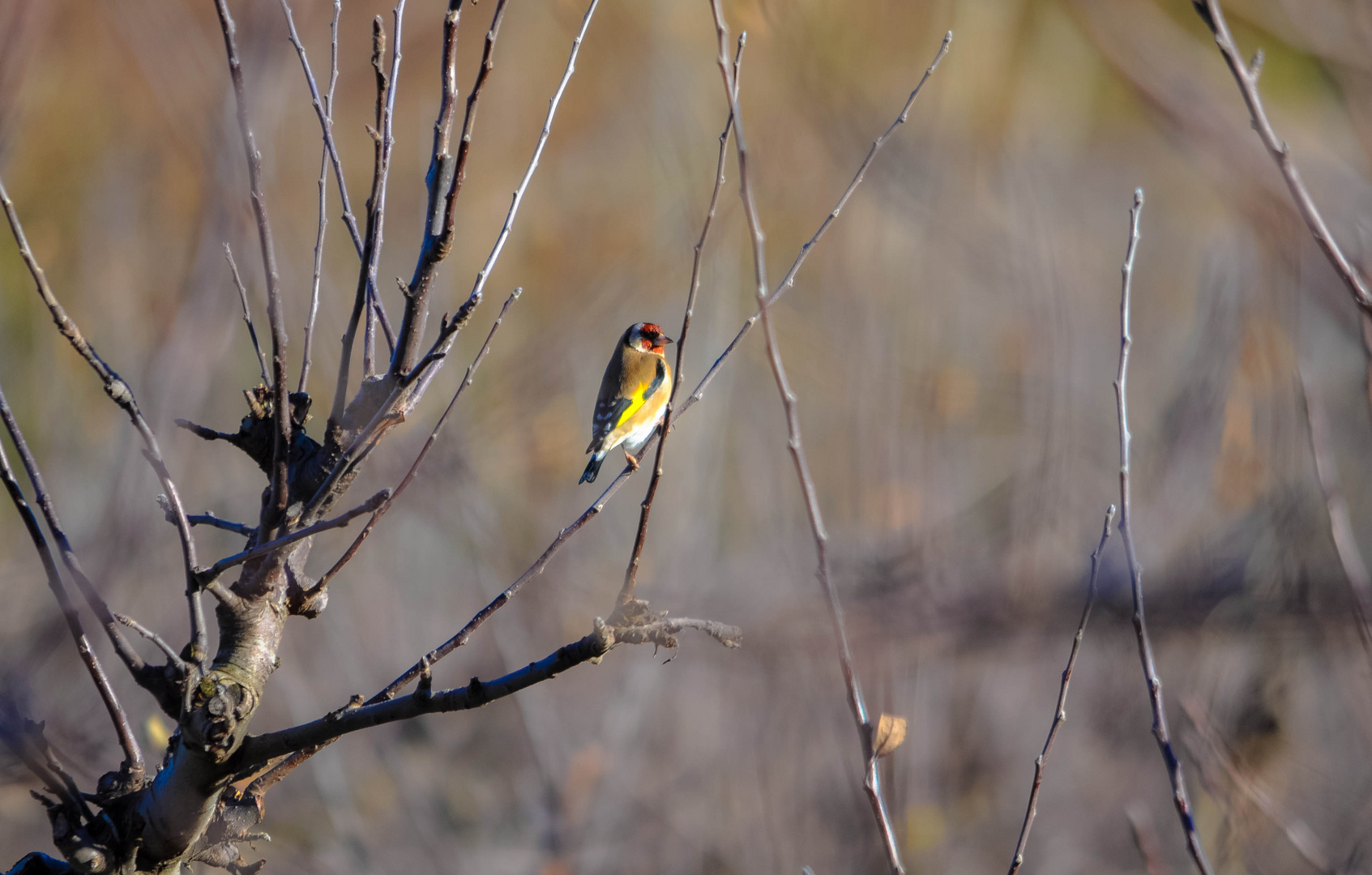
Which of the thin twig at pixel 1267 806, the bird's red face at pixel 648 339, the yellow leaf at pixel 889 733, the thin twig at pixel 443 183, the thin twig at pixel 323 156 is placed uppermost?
the bird's red face at pixel 648 339

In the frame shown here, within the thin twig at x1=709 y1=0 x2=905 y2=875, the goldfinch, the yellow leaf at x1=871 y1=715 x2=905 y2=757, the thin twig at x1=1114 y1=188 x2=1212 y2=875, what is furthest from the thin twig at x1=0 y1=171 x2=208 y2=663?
the goldfinch

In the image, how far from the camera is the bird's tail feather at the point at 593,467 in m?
3.97

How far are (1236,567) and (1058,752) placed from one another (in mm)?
1267

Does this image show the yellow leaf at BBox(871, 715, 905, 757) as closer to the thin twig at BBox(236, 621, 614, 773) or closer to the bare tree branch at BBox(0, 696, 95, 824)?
the thin twig at BBox(236, 621, 614, 773)

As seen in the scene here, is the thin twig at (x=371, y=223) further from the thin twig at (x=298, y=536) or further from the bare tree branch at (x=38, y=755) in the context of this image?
the bare tree branch at (x=38, y=755)

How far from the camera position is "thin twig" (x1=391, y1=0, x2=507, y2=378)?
3.89 ft

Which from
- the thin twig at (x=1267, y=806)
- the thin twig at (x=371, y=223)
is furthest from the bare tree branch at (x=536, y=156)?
the thin twig at (x=1267, y=806)

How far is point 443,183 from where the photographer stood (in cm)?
131

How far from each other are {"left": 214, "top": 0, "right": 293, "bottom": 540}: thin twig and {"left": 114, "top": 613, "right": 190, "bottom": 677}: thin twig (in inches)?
8.2

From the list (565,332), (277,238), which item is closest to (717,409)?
(565,332)

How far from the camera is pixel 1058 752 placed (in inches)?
177

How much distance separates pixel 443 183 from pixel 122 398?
541mm

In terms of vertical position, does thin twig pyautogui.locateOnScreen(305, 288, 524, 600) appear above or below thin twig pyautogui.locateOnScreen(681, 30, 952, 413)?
below

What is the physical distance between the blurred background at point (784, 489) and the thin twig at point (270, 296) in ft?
3.23
